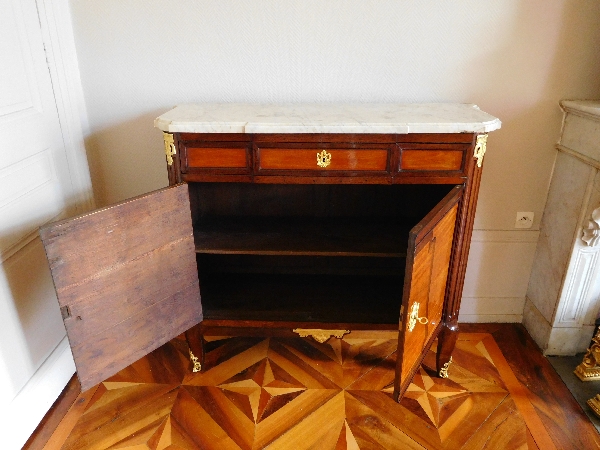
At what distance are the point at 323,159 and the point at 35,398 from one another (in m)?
1.08

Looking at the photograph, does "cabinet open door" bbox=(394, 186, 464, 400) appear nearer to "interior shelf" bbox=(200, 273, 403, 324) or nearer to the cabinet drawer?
the cabinet drawer

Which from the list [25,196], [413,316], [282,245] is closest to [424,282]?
[413,316]

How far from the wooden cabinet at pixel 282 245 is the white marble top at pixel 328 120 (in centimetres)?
2

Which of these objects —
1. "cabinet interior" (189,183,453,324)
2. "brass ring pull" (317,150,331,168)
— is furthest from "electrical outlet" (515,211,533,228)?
"brass ring pull" (317,150,331,168)

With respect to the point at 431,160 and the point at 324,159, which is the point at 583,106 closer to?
the point at 431,160

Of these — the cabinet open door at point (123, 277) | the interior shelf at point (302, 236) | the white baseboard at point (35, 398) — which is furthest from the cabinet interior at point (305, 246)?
the white baseboard at point (35, 398)

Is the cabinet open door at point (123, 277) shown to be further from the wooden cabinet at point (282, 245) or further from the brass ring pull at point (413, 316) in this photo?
the brass ring pull at point (413, 316)

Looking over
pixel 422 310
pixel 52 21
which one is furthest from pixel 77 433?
pixel 52 21

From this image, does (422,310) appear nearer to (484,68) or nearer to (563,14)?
(484,68)

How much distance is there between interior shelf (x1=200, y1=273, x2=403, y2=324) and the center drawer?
1.56 feet

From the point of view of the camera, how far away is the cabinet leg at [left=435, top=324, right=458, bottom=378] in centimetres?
140

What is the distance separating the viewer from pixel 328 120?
1.18 meters

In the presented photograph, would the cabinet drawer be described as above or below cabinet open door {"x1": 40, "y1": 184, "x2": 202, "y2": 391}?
above

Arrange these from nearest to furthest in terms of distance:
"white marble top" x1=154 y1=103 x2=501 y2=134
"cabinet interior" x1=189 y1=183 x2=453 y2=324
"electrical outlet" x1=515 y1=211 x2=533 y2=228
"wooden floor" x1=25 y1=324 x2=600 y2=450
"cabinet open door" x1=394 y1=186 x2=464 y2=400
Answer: "cabinet open door" x1=394 y1=186 x2=464 y2=400 < "white marble top" x1=154 y1=103 x2=501 y2=134 < "wooden floor" x1=25 y1=324 x2=600 y2=450 < "cabinet interior" x1=189 y1=183 x2=453 y2=324 < "electrical outlet" x1=515 y1=211 x2=533 y2=228
